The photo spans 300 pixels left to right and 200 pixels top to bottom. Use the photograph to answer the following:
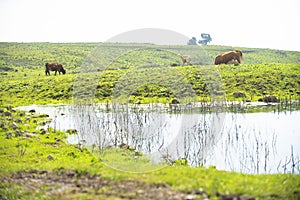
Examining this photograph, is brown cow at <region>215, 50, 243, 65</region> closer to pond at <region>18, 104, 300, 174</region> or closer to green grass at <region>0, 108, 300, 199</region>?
pond at <region>18, 104, 300, 174</region>

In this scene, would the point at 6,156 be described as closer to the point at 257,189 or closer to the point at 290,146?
the point at 257,189

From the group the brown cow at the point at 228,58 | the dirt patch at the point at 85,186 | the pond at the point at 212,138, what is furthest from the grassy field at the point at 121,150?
the brown cow at the point at 228,58

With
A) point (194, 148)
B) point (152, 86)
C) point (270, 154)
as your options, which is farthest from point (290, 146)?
point (152, 86)

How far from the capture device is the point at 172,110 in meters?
27.5

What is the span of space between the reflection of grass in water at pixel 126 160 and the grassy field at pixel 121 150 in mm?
A: 253

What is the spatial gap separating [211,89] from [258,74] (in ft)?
20.4

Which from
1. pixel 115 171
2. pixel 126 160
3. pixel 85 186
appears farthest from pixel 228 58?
pixel 85 186

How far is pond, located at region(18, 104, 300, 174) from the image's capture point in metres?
15.0

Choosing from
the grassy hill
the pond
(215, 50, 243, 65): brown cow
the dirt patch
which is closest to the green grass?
the dirt patch

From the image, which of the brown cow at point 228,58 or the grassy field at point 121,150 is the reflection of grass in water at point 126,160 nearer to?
the grassy field at point 121,150

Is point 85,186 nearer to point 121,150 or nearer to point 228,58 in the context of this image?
point 121,150

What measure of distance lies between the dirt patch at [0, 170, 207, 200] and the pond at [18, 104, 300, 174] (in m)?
3.30

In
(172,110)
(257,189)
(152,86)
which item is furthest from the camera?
(152,86)

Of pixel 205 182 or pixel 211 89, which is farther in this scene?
pixel 211 89
